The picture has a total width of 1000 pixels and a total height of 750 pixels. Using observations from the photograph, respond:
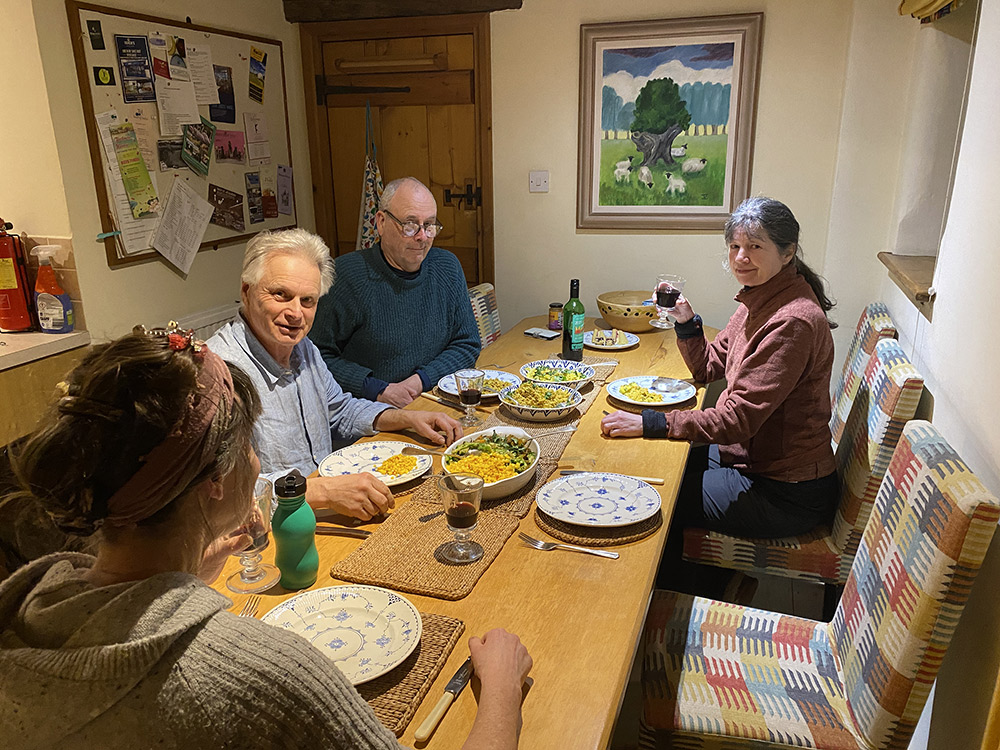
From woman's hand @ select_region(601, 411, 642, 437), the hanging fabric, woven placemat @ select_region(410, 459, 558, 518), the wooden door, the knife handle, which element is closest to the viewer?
the knife handle

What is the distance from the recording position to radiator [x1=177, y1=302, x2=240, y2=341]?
3.16 m

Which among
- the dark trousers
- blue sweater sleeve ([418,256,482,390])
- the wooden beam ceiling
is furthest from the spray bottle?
the dark trousers

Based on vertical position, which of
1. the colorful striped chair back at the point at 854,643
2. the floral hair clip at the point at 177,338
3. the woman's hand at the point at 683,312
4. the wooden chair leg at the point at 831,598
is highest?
the floral hair clip at the point at 177,338

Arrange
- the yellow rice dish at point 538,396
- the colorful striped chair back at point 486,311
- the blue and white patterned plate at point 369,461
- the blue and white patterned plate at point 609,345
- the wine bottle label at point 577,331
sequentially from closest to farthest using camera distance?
the blue and white patterned plate at point 369,461 → the yellow rice dish at point 538,396 → the wine bottle label at point 577,331 → the blue and white patterned plate at point 609,345 → the colorful striped chair back at point 486,311

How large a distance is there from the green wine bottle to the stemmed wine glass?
1567 mm

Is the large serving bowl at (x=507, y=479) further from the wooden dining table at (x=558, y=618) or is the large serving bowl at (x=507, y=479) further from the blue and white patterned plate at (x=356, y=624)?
the blue and white patterned plate at (x=356, y=624)

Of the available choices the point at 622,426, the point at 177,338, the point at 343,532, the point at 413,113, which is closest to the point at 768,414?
the point at 622,426

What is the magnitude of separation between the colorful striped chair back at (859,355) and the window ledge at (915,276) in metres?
0.12

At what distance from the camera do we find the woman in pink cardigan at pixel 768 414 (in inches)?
78.0

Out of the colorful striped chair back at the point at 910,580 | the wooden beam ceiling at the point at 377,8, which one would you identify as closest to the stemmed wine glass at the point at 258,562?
the colorful striped chair back at the point at 910,580

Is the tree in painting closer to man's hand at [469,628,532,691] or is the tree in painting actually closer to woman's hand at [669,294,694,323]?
woman's hand at [669,294,694,323]

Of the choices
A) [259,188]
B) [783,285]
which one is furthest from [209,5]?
[783,285]

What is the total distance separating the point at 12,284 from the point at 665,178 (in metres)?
2.71

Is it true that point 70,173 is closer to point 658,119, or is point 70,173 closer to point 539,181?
point 539,181
